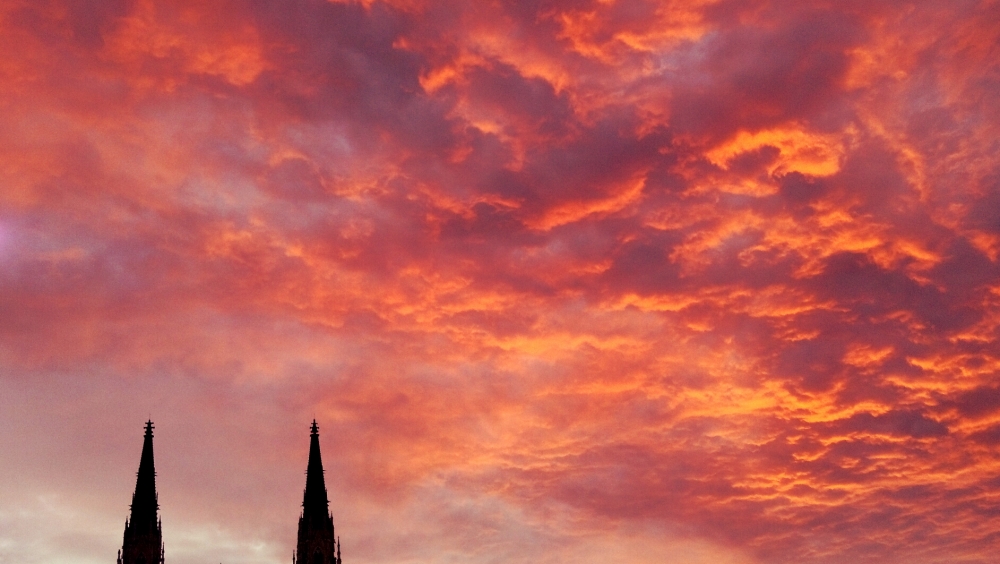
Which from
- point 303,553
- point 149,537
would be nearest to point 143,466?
point 149,537

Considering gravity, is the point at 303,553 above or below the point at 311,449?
below

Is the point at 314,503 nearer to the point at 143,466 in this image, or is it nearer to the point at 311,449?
the point at 311,449

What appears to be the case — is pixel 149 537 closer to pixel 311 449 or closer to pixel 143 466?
pixel 143 466

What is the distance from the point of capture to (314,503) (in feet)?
620

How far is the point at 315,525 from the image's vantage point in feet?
615

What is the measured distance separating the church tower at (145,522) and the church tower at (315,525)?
16.3m

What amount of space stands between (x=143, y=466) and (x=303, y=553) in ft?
68.5

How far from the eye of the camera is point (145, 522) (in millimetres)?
182125

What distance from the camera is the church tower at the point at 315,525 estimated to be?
611 feet

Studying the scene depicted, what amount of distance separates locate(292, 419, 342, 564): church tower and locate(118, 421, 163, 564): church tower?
16.3 m

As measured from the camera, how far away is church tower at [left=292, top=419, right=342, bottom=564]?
611 ft

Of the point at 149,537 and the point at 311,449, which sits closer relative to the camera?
the point at 149,537

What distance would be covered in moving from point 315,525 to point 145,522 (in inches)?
759

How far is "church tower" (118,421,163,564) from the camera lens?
7096 inches
